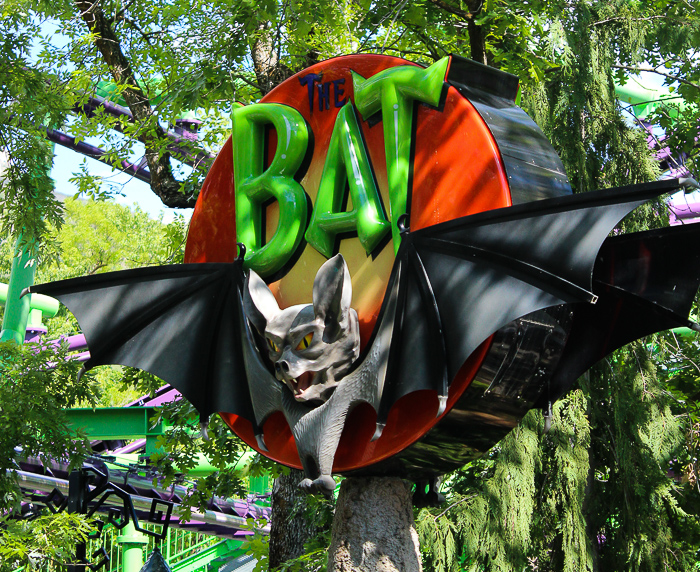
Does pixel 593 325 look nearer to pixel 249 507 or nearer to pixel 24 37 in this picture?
pixel 24 37

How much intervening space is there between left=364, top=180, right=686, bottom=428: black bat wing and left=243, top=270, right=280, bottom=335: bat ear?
64 centimetres

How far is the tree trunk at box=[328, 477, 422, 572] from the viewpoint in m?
4.38

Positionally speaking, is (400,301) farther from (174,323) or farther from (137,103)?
(137,103)

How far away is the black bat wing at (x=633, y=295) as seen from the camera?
157 inches

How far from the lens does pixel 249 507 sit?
48.8 ft

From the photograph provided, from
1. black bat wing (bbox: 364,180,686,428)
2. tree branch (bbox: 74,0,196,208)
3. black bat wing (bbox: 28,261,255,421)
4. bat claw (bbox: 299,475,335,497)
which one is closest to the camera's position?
black bat wing (bbox: 364,180,686,428)

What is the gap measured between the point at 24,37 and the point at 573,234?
6.00 meters

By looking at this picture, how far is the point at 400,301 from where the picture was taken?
4.11 meters

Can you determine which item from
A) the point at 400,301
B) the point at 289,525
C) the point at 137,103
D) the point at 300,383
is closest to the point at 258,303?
the point at 300,383

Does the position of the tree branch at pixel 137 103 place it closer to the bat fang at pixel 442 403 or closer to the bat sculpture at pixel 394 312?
the bat sculpture at pixel 394 312

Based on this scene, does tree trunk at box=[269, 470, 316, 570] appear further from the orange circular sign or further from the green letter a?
the green letter a

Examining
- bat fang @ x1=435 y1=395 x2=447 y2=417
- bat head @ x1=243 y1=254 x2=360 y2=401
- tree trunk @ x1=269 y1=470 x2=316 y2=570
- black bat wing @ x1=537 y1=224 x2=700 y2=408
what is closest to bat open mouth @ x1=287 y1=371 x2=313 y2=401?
bat head @ x1=243 y1=254 x2=360 y2=401

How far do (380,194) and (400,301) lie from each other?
0.72m

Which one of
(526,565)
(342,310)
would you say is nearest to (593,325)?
(342,310)
